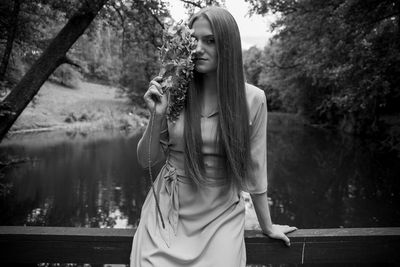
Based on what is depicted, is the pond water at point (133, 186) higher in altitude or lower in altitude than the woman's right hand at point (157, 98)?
lower

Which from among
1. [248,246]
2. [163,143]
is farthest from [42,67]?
[248,246]

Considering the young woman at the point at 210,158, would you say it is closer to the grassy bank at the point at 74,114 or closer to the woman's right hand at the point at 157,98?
the woman's right hand at the point at 157,98

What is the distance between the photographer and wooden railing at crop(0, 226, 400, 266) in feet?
6.35

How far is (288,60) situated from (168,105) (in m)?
23.1

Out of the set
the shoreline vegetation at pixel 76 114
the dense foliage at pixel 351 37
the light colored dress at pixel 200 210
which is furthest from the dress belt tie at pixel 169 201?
the shoreline vegetation at pixel 76 114

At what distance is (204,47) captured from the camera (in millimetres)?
1888

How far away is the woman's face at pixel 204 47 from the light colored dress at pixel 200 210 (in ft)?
0.77

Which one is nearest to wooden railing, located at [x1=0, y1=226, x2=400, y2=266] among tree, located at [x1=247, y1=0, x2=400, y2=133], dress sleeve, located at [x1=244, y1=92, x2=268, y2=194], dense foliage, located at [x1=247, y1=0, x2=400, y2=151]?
dress sleeve, located at [x1=244, y1=92, x2=268, y2=194]

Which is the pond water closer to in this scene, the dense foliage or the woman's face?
the dense foliage

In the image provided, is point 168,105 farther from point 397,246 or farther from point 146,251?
point 397,246

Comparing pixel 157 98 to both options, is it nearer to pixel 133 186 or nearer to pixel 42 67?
pixel 42 67

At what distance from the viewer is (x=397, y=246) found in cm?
207

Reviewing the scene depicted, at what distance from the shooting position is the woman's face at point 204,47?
6.12ft

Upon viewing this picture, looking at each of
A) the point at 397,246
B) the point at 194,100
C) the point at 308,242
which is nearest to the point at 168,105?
the point at 194,100
